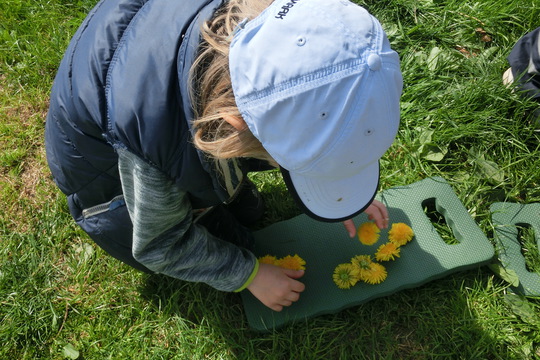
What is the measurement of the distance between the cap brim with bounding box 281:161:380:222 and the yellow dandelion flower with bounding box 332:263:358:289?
505 mm

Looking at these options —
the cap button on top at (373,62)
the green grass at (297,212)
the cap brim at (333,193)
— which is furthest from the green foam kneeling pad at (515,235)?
the cap button on top at (373,62)

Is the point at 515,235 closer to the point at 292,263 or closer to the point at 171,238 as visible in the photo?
the point at 292,263

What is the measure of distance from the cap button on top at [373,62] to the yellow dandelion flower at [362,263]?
3.05 feet

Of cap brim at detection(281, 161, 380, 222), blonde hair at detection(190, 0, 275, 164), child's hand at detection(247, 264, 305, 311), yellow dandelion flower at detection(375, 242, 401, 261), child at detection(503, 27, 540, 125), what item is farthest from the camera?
child at detection(503, 27, 540, 125)

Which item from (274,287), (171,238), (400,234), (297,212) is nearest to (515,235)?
(400,234)

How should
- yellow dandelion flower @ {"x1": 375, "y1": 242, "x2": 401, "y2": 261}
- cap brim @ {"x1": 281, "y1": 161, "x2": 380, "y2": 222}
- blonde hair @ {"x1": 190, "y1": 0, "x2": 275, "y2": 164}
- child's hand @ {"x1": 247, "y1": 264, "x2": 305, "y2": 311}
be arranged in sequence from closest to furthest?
blonde hair @ {"x1": 190, "y1": 0, "x2": 275, "y2": 164}, cap brim @ {"x1": 281, "y1": 161, "x2": 380, "y2": 222}, child's hand @ {"x1": 247, "y1": 264, "x2": 305, "y2": 311}, yellow dandelion flower @ {"x1": 375, "y1": 242, "x2": 401, "y2": 261}

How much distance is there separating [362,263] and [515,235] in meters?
0.56

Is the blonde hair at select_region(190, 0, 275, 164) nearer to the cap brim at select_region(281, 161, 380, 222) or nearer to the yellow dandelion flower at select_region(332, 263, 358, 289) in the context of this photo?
the cap brim at select_region(281, 161, 380, 222)

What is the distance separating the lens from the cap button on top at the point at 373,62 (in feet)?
2.79

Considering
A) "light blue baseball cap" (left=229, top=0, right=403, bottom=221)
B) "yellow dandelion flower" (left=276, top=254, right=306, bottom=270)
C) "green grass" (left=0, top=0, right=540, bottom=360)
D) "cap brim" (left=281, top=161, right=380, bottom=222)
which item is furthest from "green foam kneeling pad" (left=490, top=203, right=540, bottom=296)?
"light blue baseball cap" (left=229, top=0, right=403, bottom=221)

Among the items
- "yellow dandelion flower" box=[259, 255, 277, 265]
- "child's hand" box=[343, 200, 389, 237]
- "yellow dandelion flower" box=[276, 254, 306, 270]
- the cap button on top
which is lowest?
"yellow dandelion flower" box=[276, 254, 306, 270]

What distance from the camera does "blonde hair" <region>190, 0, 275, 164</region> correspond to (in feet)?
3.22

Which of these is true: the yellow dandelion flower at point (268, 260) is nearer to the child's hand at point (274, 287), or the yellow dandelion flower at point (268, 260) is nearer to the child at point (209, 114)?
the child's hand at point (274, 287)

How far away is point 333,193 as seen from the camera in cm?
113
